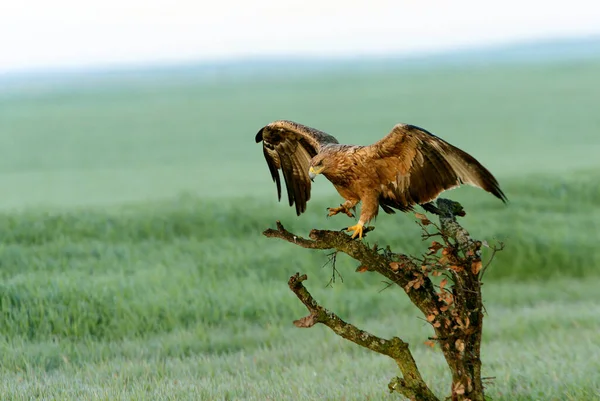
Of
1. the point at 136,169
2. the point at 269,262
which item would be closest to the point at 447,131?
the point at 136,169

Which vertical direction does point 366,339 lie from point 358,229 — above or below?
below

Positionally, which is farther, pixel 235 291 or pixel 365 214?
pixel 235 291

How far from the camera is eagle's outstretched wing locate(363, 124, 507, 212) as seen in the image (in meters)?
5.07

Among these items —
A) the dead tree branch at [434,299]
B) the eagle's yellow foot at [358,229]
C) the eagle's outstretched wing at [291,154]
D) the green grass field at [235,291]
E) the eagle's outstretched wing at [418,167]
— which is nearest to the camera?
the eagle's outstretched wing at [418,167]

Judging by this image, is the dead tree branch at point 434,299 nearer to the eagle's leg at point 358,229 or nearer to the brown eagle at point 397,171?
the eagle's leg at point 358,229

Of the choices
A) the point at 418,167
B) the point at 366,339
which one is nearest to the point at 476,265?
the point at 418,167

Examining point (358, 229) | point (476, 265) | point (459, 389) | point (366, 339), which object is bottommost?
point (459, 389)

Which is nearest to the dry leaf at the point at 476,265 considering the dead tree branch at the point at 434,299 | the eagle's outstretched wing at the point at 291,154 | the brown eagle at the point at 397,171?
the dead tree branch at the point at 434,299

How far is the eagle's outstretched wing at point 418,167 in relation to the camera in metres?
5.07

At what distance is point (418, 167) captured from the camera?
5.36 metres

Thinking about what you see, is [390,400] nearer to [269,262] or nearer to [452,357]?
[452,357]

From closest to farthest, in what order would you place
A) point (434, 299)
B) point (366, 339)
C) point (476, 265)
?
point (476, 265) < point (366, 339) < point (434, 299)

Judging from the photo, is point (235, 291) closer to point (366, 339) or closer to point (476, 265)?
point (366, 339)

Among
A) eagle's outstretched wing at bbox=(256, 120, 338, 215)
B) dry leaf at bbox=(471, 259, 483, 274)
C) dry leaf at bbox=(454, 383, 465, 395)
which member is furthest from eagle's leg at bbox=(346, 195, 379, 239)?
dry leaf at bbox=(454, 383, 465, 395)
